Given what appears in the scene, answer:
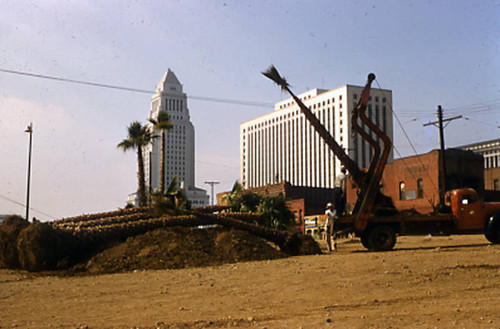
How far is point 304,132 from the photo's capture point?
152m

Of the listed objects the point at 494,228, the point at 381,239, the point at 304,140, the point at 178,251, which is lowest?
the point at 178,251

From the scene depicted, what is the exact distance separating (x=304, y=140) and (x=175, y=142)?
139 feet

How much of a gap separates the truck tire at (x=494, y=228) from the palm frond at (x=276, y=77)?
27.0 ft

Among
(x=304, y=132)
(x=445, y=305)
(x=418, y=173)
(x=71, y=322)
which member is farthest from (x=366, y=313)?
(x=304, y=132)

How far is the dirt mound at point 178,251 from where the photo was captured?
13797 millimetres

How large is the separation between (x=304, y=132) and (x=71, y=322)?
146591 mm

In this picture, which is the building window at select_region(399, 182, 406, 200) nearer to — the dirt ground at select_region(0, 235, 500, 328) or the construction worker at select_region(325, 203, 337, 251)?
the construction worker at select_region(325, 203, 337, 251)

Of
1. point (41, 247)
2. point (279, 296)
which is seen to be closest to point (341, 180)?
point (279, 296)

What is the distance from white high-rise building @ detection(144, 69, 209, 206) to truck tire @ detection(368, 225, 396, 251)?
131 meters

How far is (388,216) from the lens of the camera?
16734mm

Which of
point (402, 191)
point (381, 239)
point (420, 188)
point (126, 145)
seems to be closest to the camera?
point (381, 239)

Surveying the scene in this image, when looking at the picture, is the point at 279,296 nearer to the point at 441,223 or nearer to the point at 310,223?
the point at 441,223

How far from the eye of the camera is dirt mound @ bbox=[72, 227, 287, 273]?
13797 mm

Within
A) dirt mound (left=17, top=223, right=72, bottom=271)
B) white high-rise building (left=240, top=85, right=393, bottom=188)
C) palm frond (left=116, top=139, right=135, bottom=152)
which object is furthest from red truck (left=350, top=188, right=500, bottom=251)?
white high-rise building (left=240, top=85, right=393, bottom=188)
